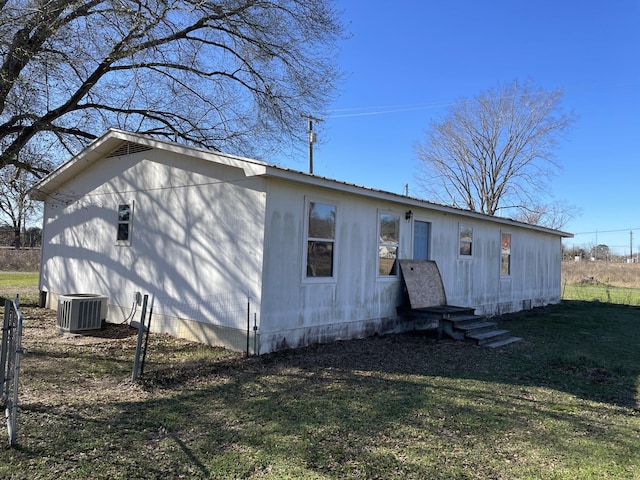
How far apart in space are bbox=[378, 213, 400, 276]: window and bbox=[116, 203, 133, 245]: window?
5.01m

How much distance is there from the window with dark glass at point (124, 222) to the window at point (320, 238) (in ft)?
13.2

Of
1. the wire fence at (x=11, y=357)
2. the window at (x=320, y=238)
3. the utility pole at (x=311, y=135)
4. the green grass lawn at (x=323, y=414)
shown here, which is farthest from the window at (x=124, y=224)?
the utility pole at (x=311, y=135)

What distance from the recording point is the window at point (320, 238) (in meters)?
7.59

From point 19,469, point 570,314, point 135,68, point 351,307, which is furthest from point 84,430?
point 570,314

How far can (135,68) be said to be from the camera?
35.6ft

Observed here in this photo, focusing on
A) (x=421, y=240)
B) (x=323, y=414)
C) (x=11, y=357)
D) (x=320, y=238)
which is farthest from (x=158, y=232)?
(x=421, y=240)

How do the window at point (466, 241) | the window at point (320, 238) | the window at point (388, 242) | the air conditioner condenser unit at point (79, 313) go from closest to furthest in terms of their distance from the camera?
the window at point (320, 238), the air conditioner condenser unit at point (79, 313), the window at point (388, 242), the window at point (466, 241)

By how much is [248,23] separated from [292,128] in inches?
119

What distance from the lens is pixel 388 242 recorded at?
30.3 ft

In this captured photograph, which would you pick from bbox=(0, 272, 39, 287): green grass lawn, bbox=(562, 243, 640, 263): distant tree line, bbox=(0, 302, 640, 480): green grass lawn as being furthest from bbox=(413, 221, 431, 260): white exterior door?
bbox=(562, 243, 640, 263): distant tree line

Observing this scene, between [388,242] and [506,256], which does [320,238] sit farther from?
[506,256]

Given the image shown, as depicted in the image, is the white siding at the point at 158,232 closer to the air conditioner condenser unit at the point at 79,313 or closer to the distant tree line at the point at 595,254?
the air conditioner condenser unit at the point at 79,313

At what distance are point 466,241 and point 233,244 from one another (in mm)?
6861

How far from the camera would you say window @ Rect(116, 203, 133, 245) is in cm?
920
